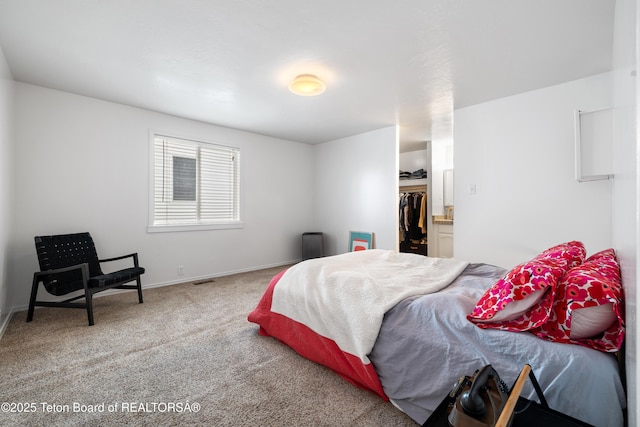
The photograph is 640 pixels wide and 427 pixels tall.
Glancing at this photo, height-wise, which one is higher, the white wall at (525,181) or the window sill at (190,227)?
the white wall at (525,181)

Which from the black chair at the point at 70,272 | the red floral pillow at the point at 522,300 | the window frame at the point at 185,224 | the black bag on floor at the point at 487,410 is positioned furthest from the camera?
the window frame at the point at 185,224

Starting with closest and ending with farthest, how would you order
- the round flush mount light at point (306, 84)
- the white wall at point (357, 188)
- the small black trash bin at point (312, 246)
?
the round flush mount light at point (306, 84)
the white wall at point (357, 188)
the small black trash bin at point (312, 246)

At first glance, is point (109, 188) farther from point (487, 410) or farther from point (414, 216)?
point (414, 216)

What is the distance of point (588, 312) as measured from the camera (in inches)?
44.8

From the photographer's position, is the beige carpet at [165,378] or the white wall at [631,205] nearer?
the white wall at [631,205]

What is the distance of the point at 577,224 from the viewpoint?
298cm

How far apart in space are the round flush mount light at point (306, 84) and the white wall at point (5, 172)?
252cm

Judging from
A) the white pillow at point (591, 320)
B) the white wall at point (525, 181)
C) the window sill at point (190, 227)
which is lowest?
the white pillow at point (591, 320)

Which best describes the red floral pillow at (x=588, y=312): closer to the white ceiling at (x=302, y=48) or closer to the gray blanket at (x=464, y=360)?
the gray blanket at (x=464, y=360)

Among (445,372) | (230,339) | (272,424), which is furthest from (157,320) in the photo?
(445,372)

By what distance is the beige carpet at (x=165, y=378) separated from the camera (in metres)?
1.52

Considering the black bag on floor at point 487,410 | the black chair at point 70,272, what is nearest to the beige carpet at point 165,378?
the black chair at point 70,272

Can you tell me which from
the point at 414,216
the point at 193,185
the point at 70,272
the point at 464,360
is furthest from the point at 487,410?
the point at 414,216

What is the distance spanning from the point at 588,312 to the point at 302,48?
2.50 m
